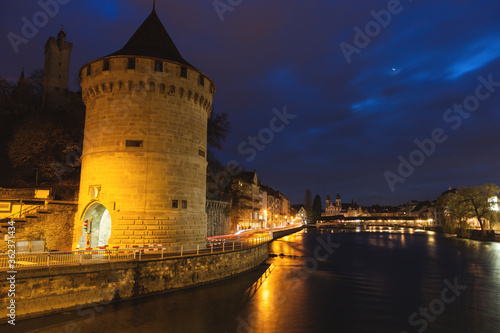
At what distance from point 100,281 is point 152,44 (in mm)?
14663

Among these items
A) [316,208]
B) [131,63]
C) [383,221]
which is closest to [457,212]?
[131,63]

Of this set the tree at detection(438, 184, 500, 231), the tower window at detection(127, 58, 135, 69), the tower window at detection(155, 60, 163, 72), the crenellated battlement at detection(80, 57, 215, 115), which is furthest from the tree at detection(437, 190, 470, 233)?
the tower window at detection(127, 58, 135, 69)

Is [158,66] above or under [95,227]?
above

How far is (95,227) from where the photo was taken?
19516 millimetres

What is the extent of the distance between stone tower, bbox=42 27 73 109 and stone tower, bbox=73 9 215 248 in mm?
33174

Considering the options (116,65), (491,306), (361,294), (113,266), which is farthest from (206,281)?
(491,306)

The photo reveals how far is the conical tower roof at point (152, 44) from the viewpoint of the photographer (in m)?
19.1

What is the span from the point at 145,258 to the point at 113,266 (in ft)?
6.42

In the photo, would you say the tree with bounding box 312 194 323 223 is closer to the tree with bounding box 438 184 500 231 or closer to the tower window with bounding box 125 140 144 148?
the tree with bounding box 438 184 500 231

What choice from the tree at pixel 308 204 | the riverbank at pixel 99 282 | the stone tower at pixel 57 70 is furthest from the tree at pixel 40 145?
the tree at pixel 308 204

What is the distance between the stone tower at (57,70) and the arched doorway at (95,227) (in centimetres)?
3269

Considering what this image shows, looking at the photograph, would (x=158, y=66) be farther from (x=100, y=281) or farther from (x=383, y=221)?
(x=383, y=221)

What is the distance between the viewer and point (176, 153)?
18.7 meters

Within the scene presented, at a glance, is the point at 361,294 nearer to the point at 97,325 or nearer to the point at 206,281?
the point at 206,281
